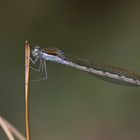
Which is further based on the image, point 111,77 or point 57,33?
point 57,33

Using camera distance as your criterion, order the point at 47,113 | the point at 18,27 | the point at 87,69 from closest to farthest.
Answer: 1. the point at 87,69
2. the point at 47,113
3. the point at 18,27

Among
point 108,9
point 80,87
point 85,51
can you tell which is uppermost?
point 108,9

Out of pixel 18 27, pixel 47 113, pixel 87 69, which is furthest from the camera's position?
pixel 18 27

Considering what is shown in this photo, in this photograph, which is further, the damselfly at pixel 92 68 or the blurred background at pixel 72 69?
the blurred background at pixel 72 69

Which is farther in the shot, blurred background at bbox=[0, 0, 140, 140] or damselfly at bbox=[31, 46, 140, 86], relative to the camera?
blurred background at bbox=[0, 0, 140, 140]

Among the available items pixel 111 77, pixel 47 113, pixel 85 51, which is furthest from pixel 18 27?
pixel 111 77

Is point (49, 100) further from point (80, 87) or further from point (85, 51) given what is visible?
point (85, 51)

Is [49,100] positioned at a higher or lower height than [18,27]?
lower

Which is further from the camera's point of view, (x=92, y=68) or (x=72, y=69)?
(x=72, y=69)
